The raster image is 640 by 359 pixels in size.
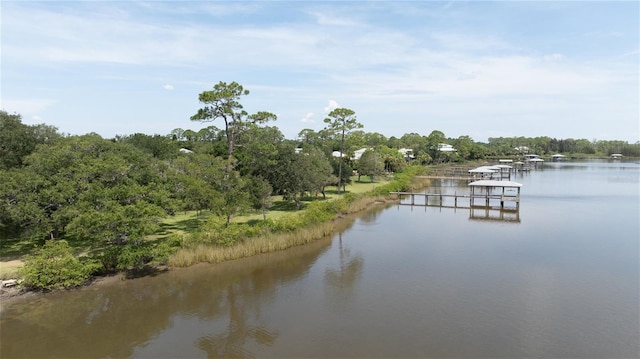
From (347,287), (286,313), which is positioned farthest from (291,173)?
(286,313)

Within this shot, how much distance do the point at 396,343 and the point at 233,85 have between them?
21144 millimetres

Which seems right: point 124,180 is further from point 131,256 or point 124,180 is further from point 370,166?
point 370,166

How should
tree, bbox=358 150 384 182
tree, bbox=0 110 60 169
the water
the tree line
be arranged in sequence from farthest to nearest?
tree, bbox=358 150 384 182 < tree, bbox=0 110 60 169 < the tree line < the water

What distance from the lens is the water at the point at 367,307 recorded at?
12.9 metres

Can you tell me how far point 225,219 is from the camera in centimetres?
2138

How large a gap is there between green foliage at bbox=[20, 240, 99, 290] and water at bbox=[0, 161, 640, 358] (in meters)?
0.61

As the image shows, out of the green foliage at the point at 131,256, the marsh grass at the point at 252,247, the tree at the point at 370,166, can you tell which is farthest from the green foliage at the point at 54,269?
the tree at the point at 370,166

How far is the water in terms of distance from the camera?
12.9 meters

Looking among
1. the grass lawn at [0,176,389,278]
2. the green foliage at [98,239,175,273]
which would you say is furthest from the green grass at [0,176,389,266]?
the green foliage at [98,239,175,273]

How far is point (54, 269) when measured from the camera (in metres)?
A: 16.0

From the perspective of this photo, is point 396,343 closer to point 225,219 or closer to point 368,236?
point 225,219

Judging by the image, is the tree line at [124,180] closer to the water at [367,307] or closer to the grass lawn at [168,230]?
the grass lawn at [168,230]

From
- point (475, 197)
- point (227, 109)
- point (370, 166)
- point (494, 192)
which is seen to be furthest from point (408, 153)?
point (227, 109)

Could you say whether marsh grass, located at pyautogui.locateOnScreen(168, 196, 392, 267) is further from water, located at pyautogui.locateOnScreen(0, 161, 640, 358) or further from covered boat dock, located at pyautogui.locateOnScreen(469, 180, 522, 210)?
covered boat dock, located at pyautogui.locateOnScreen(469, 180, 522, 210)
